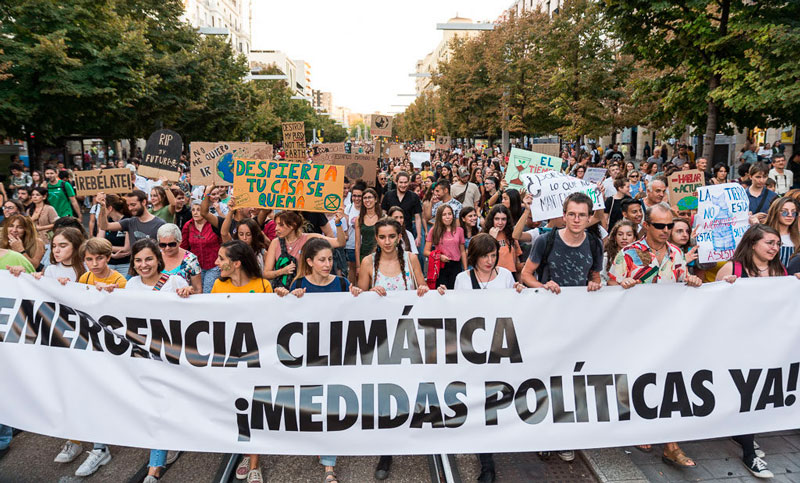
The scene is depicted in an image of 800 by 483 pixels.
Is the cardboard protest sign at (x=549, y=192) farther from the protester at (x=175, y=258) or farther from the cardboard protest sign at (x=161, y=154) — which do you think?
the cardboard protest sign at (x=161, y=154)

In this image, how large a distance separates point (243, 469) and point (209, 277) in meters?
2.45

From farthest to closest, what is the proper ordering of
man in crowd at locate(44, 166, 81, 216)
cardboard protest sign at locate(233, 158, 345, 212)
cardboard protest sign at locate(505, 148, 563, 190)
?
man in crowd at locate(44, 166, 81, 216), cardboard protest sign at locate(505, 148, 563, 190), cardboard protest sign at locate(233, 158, 345, 212)

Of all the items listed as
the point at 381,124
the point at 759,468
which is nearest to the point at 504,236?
the point at 759,468

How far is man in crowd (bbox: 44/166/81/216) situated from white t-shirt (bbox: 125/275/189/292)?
7.23 meters

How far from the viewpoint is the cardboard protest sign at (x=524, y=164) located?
9516mm

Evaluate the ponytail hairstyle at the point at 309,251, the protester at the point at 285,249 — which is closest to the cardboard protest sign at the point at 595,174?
the protester at the point at 285,249

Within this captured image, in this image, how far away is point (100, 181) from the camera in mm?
8172

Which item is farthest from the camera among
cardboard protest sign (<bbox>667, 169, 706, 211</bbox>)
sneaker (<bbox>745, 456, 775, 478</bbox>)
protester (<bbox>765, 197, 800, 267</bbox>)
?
cardboard protest sign (<bbox>667, 169, 706, 211</bbox>)

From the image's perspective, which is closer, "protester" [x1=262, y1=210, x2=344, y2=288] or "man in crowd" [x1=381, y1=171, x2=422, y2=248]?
"protester" [x1=262, y1=210, x2=344, y2=288]

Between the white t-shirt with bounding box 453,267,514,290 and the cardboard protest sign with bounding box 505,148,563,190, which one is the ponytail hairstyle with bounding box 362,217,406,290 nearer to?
the white t-shirt with bounding box 453,267,514,290

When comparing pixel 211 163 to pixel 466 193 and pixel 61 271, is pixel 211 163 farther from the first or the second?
pixel 61 271

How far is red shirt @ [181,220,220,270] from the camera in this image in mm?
6512

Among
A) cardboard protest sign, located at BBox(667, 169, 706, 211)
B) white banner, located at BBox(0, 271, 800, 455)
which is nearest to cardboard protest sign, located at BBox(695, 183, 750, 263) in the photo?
white banner, located at BBox(0, 271, 800, 455)

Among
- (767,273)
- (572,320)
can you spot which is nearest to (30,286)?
(572,320)
